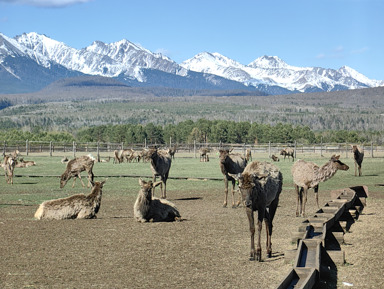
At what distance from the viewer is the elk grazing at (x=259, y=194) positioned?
33.8ft

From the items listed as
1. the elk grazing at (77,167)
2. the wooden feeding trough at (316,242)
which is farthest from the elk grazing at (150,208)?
the elk grazing at (77,167)

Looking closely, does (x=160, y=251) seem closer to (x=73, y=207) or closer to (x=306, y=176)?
(x=73, y=207)

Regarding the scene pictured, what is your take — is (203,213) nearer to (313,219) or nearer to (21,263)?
(313,219)

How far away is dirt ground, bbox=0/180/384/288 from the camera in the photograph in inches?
370

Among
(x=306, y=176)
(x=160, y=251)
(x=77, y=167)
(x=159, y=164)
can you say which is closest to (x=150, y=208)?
(x=160, y=251)

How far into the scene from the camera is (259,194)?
10898mm

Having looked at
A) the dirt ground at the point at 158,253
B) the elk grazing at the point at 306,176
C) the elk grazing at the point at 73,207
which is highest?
the elk grazing at the point at 306,176

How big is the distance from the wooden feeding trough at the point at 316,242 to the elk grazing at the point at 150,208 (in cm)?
405

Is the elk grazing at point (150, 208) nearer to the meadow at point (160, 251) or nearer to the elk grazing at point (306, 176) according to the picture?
the meadow at point (160, 251)

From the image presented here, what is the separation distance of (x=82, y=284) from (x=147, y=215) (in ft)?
22.2

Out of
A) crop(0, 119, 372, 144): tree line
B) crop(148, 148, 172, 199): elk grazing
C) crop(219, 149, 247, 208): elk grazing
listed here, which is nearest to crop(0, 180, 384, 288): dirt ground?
crop(219, 149, 247, 208): elk grazing

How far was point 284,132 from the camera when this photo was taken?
6014 inches

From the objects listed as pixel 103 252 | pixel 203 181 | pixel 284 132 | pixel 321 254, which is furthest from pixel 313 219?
pixel 284 132

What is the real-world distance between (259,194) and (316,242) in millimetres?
1396
